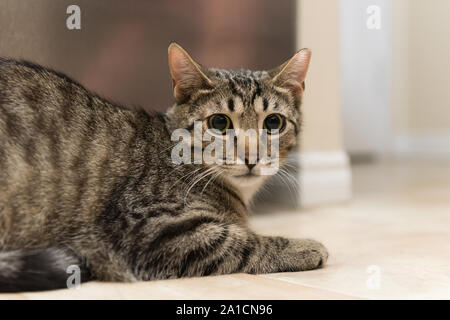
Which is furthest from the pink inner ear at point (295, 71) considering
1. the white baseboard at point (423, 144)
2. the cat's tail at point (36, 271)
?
the white baseboard at point (423, 144)


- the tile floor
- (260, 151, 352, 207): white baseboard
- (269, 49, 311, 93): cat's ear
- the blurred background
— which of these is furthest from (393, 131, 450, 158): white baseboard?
(269, 49, 311, 93): cat's ear

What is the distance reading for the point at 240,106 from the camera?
1.21 metres

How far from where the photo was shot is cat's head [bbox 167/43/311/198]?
47.1 inches

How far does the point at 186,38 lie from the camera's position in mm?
1669

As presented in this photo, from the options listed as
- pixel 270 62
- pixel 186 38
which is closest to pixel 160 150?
pixel 186 38

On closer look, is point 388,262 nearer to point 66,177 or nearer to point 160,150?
point 160,150

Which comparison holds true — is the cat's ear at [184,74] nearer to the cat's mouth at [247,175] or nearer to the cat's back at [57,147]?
the cat's back at [57,147]

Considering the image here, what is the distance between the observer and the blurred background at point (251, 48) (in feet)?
4.32

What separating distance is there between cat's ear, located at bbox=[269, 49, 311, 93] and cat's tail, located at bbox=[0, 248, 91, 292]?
0.70m

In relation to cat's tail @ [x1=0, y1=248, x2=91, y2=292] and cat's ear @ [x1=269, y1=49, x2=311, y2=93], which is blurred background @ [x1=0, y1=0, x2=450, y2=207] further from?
cat's tail @ [x1=0, y1=248, x2=91, y2=292]

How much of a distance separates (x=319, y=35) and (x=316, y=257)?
1185mm

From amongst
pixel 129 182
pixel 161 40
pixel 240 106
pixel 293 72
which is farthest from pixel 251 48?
pixel 129 182

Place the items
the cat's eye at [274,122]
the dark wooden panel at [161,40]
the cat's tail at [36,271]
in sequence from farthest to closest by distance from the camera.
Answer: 1. the dark wooden panel at [161,40]
2. the cat's eye at [274,122]
3. the cat's tail at [36,271]

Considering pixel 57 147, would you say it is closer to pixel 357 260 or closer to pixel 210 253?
pixel 210 253
